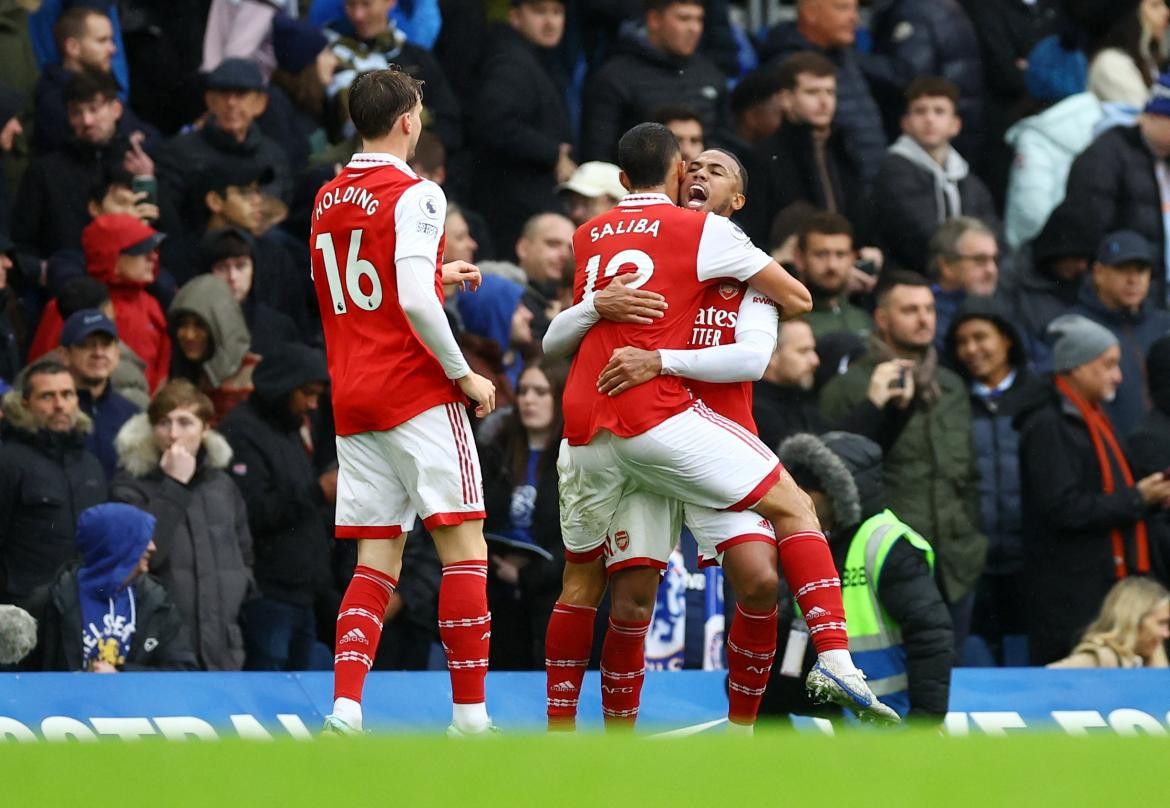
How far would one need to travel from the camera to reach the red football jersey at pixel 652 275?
8.73 meters

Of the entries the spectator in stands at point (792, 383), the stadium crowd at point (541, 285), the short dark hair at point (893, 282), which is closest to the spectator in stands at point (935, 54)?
the stadium crowd at point (541, 285)

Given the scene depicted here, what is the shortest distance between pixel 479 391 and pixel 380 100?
3.71 ft

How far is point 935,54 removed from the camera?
16.2 metres

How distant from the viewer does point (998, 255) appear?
47.0 feet

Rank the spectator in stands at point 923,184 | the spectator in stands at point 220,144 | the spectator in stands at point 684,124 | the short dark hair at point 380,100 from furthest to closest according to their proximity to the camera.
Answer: the spectator in stands at point 923,184, the spectator in stands at point 684,124, the spectator in stands at point 220,144, the short dark hair at point 380,100

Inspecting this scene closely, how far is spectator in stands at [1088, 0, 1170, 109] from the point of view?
633 inches

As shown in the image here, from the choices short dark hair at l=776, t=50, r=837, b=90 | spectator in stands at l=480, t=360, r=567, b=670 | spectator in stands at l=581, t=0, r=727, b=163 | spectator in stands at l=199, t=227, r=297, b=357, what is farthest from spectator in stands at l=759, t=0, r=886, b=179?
spectator in stands at l=199, t=227, r=297, b=357

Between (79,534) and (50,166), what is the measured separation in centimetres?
357

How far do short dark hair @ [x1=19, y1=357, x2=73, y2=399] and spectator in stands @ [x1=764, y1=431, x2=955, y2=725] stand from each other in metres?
3.72

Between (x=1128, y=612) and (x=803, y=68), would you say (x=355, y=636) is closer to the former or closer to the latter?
(x=1128, y=612)

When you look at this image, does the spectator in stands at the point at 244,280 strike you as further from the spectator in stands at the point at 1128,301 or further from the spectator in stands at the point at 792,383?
the spectator in stands at the point at 1128,301

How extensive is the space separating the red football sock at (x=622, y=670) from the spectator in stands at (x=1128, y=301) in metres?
5.45

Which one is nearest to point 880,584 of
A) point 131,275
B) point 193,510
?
point 193,510

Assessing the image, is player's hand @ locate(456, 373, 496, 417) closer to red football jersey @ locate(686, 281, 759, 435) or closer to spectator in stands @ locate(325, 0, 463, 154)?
red football jersey @ locate(686, 281, 759, 435)
